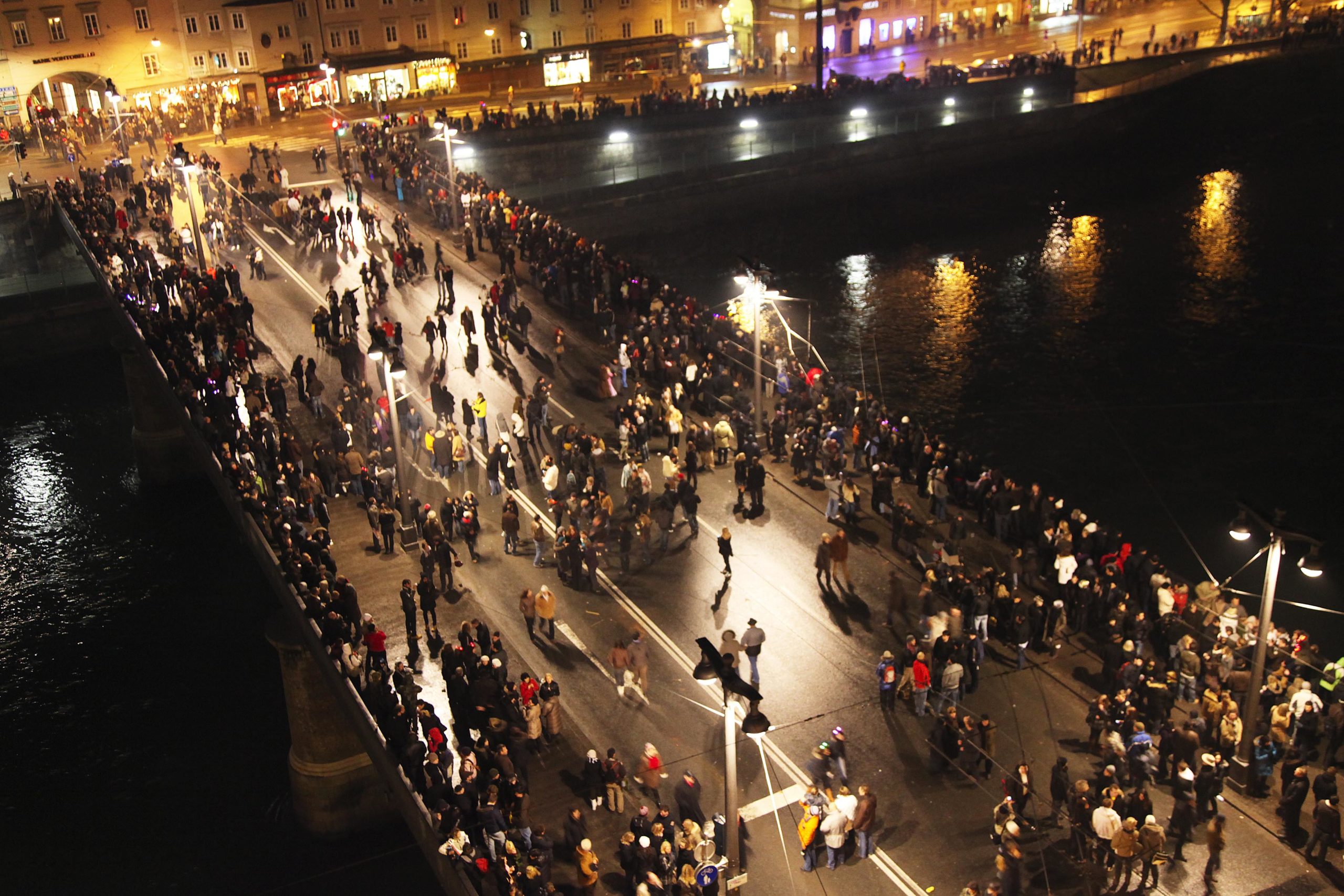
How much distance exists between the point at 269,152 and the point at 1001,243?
34020 mm

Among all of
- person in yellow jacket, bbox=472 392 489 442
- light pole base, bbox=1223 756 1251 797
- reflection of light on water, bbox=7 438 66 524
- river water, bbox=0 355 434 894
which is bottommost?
river water, bbox=0 355 434 894

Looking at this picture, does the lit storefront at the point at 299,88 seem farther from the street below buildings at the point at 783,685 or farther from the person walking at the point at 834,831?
the person walking at the point at 834,831

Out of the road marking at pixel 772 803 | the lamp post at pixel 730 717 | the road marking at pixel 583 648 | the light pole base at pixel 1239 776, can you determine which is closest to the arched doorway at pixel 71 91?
the road marking at pixel 583 648

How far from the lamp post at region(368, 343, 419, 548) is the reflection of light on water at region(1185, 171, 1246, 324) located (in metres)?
36.6

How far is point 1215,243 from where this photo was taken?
57.9 m

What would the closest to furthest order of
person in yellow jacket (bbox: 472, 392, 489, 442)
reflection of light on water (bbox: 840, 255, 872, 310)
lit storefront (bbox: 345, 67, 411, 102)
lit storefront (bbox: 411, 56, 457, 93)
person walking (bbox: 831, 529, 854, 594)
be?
person walking (bbox: 831, 529, 854, 594) < person in yellow jacket (bbox: 472, 392, 489, 442) < reflection of light on water (bbox: 840, 255, 872, 310) < lit storefront (bbox: 345, 67, 411, 102) < lit storefront (bbox: 411, 56, 457, 93)

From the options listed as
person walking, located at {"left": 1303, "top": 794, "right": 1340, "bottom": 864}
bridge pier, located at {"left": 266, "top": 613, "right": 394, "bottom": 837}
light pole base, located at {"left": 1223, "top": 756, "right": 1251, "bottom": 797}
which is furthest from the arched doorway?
person walking, located at {"left": 1303, "top": 794, "right": 1340, "bottom": 864}

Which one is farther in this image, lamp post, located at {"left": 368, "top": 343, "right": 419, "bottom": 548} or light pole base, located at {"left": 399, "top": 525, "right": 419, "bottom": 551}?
light pole base, located at {"left": 399, "top": 525, "right": 419, "bottom": 551}

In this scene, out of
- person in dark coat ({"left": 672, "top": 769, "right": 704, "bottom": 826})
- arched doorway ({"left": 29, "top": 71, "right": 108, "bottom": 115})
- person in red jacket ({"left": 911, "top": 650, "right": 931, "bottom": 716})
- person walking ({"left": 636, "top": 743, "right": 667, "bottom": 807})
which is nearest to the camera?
person in dark coat ({"left": 672, "top": 769, "right": 704, "bottom": 826})

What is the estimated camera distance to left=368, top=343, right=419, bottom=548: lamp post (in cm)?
2442

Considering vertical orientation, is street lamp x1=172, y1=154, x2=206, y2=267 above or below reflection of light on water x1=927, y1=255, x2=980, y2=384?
above

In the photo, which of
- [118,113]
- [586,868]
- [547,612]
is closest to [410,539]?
[547,612]

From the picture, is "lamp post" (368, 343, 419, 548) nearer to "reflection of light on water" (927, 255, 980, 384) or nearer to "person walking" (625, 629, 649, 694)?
"person walking" (625, 629, 649, 694)

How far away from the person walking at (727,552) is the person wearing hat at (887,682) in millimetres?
4342
